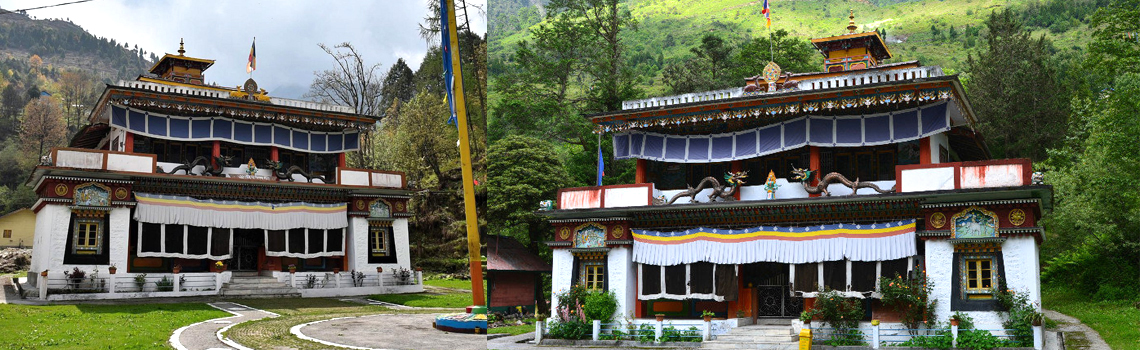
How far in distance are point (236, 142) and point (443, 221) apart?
33.8 feet

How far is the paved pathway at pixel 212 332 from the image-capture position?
13502 millimetres

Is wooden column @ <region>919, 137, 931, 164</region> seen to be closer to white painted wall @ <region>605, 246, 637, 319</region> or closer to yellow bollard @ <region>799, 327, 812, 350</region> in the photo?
yellow bollard @ <region>799, 327, 812, 350</region>

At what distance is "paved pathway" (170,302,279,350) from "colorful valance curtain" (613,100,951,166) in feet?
30.6

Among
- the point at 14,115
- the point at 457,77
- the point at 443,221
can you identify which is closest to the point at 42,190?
the point at 443,221

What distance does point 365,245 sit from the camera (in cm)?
2839

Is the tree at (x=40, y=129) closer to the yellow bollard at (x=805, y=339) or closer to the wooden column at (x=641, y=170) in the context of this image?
the wooden column at (x=641, y=170)

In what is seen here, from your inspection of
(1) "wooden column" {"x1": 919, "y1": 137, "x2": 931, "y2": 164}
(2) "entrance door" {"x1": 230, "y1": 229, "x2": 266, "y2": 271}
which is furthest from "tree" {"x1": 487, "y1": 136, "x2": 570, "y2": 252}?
(1) "wooden column" {"x1": 919, "y1": 137, "x2": 931, "y2": 164}

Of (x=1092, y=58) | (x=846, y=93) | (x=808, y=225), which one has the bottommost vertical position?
(x=808, y=225)

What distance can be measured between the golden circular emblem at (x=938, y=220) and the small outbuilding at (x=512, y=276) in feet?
36.0

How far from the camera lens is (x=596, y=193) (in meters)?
21.0

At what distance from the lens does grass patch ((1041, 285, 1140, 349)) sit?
679 inches

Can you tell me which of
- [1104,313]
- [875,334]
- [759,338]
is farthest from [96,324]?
[1104,313]

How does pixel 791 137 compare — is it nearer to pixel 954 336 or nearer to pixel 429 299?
pixel 954 336

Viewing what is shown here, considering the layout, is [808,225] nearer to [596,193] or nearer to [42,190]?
[596,193]
